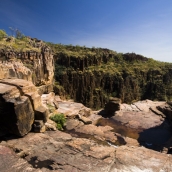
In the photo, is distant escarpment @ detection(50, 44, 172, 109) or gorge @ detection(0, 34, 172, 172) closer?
gorge @ detection(0, 34, 172, 172)

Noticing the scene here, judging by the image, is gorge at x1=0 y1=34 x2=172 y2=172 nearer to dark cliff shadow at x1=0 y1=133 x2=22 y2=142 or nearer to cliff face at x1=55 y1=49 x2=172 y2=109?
dark cliff shadow at x1=0 y1=133 x2=22 y2=142

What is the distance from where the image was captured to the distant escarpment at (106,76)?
41969 millimetres

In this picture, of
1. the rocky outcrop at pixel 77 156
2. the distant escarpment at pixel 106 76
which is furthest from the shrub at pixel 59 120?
the distant escarpment at pixel 106 76

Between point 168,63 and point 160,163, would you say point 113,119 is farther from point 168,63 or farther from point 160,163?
point 168,63

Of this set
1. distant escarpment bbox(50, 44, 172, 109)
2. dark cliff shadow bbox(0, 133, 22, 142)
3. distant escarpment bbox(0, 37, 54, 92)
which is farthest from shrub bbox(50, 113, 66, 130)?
distant escarpment bbox(50, 44, 172, 109)

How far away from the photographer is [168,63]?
187 feet

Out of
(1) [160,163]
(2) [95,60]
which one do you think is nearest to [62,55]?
(2) [95,60]

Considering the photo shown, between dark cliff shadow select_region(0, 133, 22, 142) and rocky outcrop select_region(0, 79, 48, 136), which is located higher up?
rocky outcrop select_region(0, 79, 48, 136)

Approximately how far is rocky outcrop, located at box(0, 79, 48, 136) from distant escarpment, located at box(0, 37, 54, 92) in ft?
20.9

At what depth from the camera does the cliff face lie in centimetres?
4197

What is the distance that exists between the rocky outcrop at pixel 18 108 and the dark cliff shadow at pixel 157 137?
9.56 meters

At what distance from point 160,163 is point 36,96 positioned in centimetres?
708

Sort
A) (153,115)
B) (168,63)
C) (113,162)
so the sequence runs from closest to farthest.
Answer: (113,162) < (153,115) < (168,63)

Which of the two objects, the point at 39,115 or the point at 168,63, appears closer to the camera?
the point at 39,115
